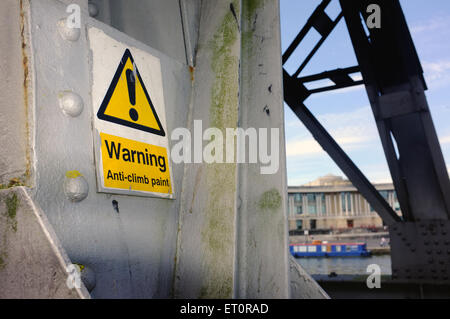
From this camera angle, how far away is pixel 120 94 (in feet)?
4.71

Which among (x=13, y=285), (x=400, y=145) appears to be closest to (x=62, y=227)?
(x=13, y=285)

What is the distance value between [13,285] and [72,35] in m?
0.74

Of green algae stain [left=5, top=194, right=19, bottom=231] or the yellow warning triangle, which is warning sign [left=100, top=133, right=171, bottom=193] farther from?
green algae stain [left=5, top=194, right=19, bottom=231]

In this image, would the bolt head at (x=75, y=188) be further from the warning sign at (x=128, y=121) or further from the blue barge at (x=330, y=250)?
the blue barge at (x=330, y=250)

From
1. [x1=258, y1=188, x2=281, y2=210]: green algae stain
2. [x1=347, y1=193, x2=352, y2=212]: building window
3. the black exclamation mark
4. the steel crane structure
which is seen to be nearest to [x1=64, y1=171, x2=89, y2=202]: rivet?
the black exclamation mark

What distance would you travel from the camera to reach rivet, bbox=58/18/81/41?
128 cm

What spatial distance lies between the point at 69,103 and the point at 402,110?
4.01 metres

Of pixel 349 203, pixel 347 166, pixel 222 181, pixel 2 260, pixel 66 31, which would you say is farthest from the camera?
pixel 349 203

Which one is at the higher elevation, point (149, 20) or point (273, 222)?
point (149, 20)

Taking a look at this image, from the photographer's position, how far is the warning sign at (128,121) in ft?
4.42

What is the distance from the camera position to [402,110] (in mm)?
4477

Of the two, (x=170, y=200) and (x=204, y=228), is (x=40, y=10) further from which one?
(x=204, y=228)

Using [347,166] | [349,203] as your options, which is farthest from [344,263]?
[347,166]

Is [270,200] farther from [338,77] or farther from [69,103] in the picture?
[338,77]
